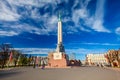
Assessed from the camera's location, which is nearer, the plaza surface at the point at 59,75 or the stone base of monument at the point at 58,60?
the plaza surface at the point at 59,75

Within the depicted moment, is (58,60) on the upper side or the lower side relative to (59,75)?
upper

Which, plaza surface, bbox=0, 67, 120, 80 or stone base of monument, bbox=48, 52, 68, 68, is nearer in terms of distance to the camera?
plaza surface, bbox=0, 67, 120, 80

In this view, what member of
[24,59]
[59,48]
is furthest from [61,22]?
[24,59]

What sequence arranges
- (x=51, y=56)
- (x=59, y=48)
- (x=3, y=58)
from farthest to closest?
1. (x=59, y=48)
2. (x=51, y=56)
3. (x=3, y=58)

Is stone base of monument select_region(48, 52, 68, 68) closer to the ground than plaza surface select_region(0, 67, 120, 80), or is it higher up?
higher up

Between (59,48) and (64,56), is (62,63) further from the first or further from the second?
(59,48)

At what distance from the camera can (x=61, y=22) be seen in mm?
155375

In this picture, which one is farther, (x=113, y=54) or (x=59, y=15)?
(x=59, y=15)

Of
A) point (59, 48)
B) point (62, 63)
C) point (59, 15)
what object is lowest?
point (62, 63)

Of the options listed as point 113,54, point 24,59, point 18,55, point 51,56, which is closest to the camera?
point 113,54

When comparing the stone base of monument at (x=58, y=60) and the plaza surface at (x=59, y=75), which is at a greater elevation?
the stone base of monument at (x=58, y=60)

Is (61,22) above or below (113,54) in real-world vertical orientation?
above

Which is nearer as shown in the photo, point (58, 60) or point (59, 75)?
point (59, 75)

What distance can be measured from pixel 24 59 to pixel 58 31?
127 ft
